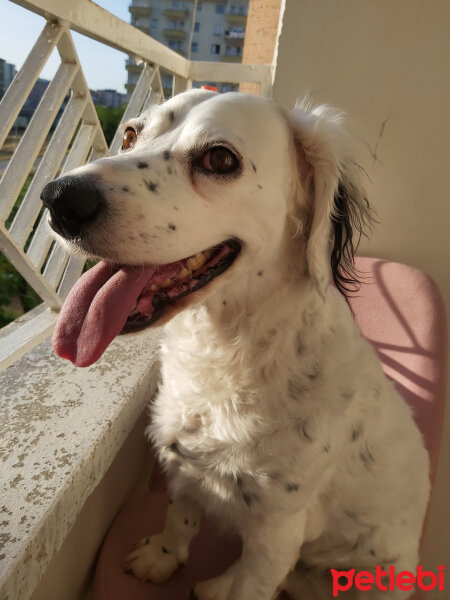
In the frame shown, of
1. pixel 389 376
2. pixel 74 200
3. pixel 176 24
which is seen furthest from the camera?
pixel 176 24

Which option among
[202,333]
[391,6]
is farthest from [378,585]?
[391,6]

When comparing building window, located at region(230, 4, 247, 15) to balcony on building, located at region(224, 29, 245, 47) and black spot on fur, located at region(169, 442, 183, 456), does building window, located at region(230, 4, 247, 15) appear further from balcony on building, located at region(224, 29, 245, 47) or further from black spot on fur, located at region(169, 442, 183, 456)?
black spot on fur, located at region(169, 442, 183, 456)

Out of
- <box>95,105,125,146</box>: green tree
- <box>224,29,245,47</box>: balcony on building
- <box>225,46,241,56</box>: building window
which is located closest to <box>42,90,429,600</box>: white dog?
<box>95,105,125,146</box>: green tree

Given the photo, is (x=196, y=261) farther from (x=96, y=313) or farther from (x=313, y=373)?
(x=313, y=373)

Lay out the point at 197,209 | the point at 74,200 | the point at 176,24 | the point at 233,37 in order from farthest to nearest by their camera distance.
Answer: the point at 233,37 → the point at 176,24 → the point at 197,209 → the point at 74,200

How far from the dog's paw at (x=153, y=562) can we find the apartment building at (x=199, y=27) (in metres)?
1.61

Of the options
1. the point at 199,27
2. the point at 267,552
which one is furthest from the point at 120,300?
the point at 199,27

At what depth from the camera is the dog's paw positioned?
1.16 meters

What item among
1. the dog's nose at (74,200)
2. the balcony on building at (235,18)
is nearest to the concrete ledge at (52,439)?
the dog's nose at (74,200)

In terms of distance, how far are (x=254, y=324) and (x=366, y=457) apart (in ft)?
1.41

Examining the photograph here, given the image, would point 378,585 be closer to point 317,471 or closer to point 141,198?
point 317,471

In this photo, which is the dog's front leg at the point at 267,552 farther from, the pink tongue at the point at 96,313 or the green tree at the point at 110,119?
the green tree at the point at 110,119

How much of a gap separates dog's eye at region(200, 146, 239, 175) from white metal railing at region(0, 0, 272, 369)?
49 centimetres

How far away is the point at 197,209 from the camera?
0.74 m
